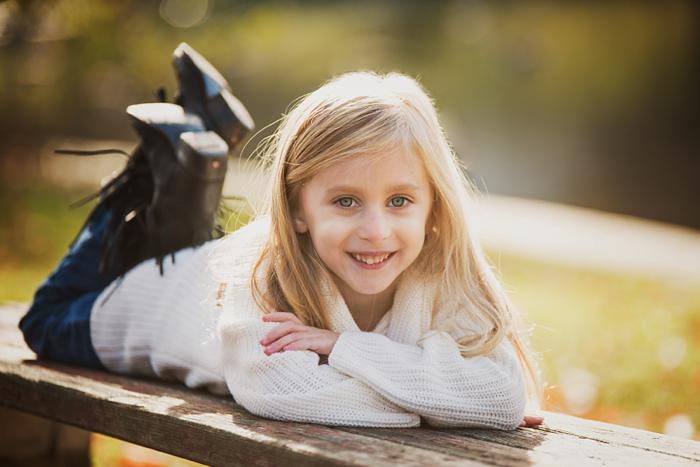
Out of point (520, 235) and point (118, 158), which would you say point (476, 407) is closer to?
point (520, 235)

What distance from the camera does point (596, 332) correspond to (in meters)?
5.18

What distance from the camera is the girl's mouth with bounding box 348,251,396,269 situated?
7.64 ft

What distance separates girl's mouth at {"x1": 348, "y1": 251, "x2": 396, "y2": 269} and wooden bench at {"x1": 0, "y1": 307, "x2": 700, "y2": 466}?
43cm

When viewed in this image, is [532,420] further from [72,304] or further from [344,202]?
[72,304]

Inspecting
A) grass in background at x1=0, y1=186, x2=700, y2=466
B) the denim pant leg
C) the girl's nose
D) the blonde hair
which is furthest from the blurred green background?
the girl's nose

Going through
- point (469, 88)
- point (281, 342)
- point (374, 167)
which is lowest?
point (281, 342)

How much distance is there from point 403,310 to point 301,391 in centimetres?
41

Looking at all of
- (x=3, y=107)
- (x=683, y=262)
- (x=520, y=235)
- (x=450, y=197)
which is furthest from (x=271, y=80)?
(x=450, y=197)

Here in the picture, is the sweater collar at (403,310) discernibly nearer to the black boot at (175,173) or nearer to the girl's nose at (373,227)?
the girl's nose at (373,227)

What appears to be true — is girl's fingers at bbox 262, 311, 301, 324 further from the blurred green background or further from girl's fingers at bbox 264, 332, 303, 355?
the blurred green background

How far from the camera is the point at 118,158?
14.0 meters

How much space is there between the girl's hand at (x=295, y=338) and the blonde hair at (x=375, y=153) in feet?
0.29

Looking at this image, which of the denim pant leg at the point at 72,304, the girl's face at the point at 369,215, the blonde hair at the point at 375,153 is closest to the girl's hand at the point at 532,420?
the blonde hair at the point at 375,153

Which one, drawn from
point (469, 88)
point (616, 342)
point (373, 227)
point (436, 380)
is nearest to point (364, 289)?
point (373, 227)
